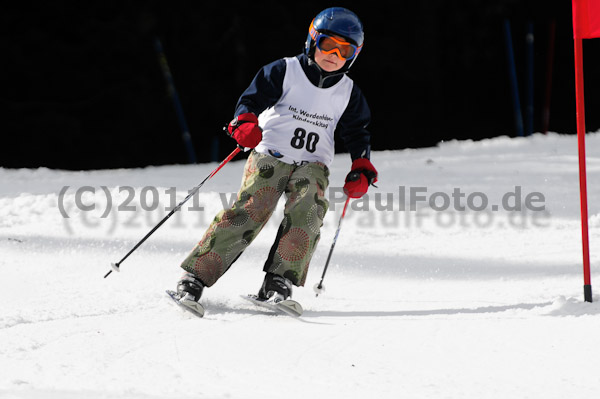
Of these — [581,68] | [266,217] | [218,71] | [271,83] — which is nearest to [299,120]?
[271,83]

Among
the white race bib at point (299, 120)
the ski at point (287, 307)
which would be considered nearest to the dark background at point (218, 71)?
the white race bib at point (299, 120)

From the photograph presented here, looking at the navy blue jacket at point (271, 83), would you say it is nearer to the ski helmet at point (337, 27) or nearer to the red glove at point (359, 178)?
the ski helmet at point (337, 27)

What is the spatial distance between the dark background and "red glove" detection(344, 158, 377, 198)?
17.2 feet

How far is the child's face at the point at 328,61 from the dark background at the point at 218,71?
17.6 feet

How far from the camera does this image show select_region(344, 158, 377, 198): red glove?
318cm

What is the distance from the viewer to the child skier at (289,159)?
3010 millimetres

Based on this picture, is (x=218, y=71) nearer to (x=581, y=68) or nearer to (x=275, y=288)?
(x=275, y=288)

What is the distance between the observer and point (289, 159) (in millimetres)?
3100

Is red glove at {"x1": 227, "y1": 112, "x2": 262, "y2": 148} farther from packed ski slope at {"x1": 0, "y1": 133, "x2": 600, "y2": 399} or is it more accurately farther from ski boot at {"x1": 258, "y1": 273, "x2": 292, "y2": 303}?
packed ski slope at {"x1": 0, "y1": 133, "x2": 600, "y2": 399}

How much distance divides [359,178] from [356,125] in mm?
239

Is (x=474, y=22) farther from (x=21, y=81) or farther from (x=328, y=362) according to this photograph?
(x=328, y=362)

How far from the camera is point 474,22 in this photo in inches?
338

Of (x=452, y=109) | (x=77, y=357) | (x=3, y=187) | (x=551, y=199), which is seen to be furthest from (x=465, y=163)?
(x=77, y=357)

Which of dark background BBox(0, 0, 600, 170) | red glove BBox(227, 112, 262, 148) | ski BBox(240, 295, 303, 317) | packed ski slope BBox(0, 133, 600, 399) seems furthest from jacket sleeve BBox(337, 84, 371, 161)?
dark background BBox(0, 0, 600, 170)
